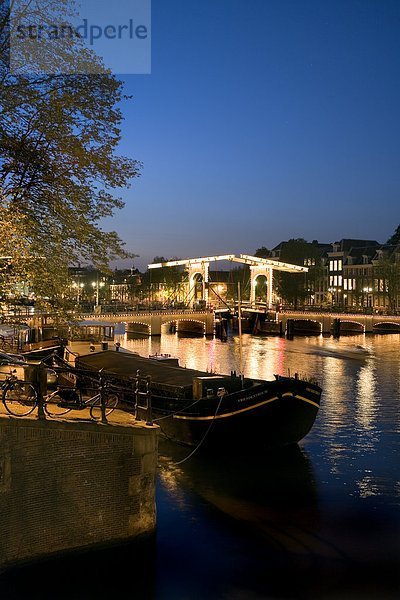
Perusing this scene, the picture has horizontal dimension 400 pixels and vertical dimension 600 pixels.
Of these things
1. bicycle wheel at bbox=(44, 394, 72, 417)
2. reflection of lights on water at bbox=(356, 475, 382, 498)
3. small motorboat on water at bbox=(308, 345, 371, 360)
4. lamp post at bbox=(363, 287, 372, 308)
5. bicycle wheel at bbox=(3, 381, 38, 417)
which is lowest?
reflection of lights on water at bbox=(356, 475, 382, 498)

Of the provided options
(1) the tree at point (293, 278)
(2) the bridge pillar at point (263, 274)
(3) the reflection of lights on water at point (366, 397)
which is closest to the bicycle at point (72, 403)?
(3) the reflection of lights on water at point (366, 397)

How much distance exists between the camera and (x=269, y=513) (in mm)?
16297

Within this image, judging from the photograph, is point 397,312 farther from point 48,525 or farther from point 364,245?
point 48,525

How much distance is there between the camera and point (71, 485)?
38.7ft

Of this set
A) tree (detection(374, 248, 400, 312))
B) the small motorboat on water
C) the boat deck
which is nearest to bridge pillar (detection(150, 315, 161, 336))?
the small motorboat on water

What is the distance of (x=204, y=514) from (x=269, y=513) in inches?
69.3

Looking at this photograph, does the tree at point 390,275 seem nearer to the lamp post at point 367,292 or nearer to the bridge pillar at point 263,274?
the lamp post at point 367,292

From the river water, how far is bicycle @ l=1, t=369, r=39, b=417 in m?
3.02

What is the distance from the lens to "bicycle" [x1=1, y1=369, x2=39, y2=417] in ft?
39.8

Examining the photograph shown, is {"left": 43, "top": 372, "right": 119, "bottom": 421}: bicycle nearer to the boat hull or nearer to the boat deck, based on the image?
the boat hull

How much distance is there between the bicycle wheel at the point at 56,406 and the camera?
1306 cm

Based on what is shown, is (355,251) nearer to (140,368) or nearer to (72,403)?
(140,368)

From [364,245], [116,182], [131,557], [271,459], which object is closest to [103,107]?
[116,182]

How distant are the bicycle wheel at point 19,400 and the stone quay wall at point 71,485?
77cm
